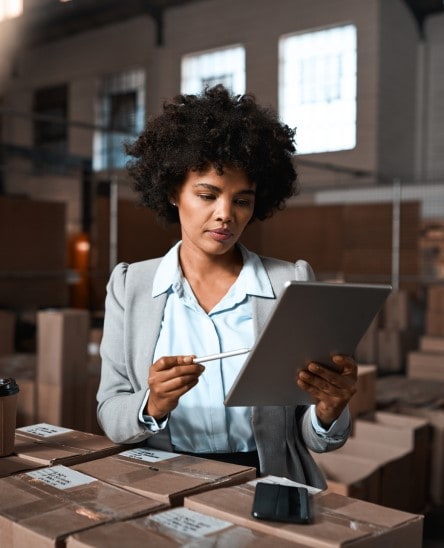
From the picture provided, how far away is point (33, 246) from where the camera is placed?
4934mm

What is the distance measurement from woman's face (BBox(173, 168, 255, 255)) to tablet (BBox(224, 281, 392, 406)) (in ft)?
1.23

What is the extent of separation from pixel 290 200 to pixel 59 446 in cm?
714

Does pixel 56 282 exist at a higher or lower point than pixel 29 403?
higher

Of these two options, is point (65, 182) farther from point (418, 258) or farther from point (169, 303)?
point (169, 303)

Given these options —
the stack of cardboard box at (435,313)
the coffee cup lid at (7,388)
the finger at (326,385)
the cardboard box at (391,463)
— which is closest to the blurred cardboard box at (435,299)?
the stack of cardboard box at (435,313)

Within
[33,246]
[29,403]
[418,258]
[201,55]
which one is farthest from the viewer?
[201,55]

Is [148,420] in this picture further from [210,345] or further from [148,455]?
[210,345]

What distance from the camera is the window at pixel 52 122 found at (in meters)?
10.6

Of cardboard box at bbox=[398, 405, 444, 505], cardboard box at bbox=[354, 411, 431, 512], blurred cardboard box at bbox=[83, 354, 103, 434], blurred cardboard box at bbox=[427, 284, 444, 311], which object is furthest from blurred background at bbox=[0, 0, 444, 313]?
cardboard box at bbox=[398, 405, 444, 505]

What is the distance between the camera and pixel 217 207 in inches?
55.3

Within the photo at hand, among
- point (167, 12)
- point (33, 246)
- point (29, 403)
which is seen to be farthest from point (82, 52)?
point (29, 403)

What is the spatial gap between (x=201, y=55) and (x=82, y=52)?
7.51ft

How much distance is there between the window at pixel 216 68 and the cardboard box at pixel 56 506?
8.10 m

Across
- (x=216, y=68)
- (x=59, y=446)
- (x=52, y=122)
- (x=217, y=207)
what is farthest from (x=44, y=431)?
(x=52, y=122)
